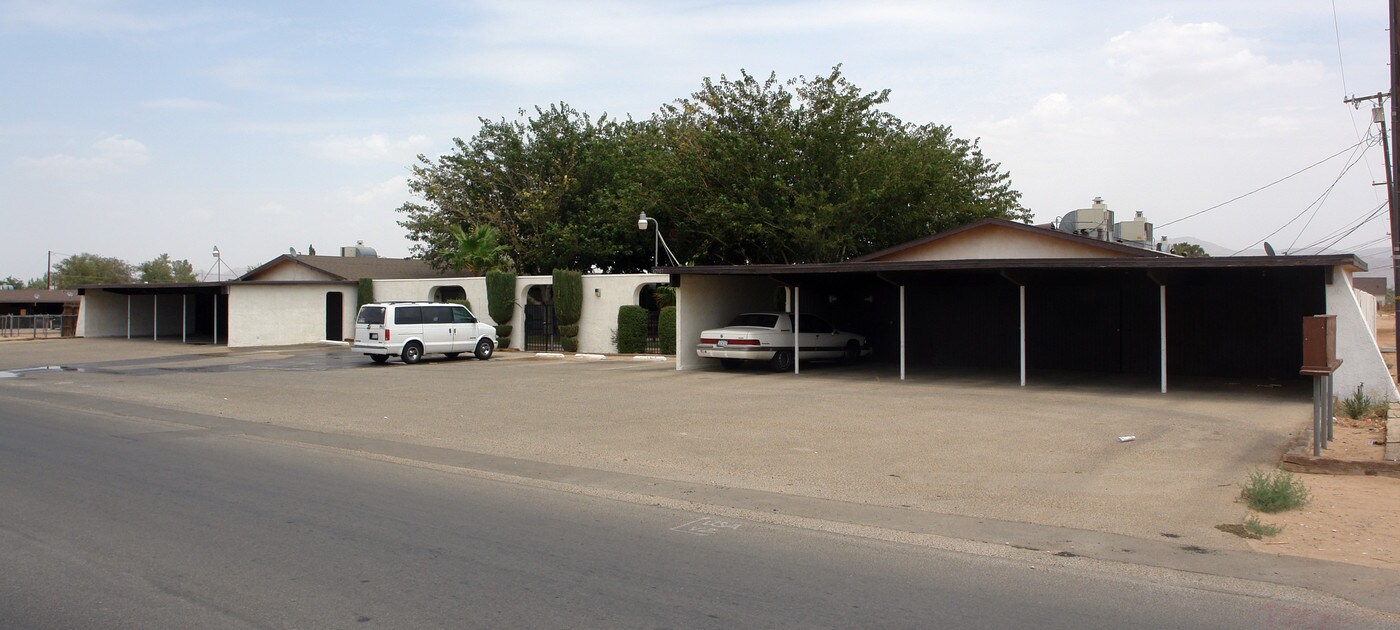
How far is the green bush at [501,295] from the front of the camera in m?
32.5

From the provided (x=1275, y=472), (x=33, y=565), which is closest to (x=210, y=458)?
(x=33, y=565)

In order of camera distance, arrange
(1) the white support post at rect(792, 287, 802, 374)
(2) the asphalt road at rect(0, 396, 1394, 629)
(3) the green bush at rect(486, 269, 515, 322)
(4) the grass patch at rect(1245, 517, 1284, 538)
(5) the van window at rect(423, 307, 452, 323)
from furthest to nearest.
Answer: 1. (3) the green bush at rect(486, 269, 515, 322)
2. (5) the van window at rect(423, 307, 452, 323)
3. (1) the white support post at rect(792, 287, 802, 374)
4. (4) the grass patch at rect(1245, 517, 1284, 538)
5. (2) the asphalt road at rect(0, 396, 1394, 629)

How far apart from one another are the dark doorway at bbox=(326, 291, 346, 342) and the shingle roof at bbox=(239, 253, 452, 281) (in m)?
3.52

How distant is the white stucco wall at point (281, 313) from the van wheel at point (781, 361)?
69.5ft

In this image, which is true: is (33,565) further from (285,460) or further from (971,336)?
(971,336)

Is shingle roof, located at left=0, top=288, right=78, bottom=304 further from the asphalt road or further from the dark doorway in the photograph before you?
the asphalt road

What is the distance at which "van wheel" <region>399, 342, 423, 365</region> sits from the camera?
26562 millimetres

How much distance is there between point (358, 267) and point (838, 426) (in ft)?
119

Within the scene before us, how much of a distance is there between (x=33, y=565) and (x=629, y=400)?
11.5 m

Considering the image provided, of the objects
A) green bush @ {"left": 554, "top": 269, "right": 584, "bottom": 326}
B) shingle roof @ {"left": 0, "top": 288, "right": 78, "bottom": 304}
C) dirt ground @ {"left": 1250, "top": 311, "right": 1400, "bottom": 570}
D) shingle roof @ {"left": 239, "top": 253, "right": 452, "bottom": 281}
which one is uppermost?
shingle roof @ {"left": 239, "top": 253, "right": 452, "bottom": 281}

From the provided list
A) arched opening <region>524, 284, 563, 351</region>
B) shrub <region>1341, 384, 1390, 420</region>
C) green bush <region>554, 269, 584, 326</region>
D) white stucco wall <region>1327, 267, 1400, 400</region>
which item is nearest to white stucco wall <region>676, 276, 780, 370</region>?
green bush <region>554, 269, 584, 326</region>

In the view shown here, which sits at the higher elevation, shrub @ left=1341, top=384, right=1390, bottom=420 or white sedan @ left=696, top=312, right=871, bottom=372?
white sedan @ left=696, top=312, right=871, bottom=372

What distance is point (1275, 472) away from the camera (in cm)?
1005

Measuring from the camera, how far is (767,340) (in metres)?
22.5
